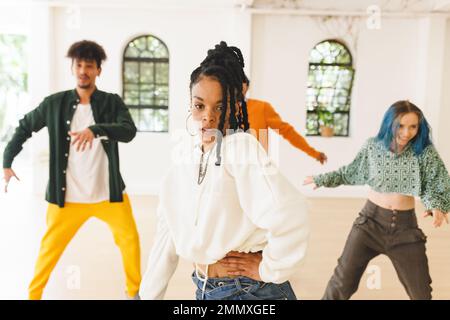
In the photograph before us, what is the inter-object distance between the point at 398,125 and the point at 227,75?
0.44 metres

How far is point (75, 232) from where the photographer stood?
1152mm

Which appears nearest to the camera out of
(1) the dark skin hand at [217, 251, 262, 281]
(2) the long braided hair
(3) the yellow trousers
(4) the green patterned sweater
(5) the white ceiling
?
(2) the long braided hair

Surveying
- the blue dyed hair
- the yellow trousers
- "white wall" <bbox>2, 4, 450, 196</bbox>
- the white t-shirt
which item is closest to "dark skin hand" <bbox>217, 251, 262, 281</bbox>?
"white wall" <bbox>2, 4, 450, 196</bbox>

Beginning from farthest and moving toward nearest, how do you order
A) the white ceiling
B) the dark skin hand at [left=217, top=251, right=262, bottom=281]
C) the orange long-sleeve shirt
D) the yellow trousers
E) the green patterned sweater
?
the yellow trousers → the white ceiling → the green patterned sweater → the orange long-sleeve shirt → the dark skin hand at [left=217, top=251, right=262, bottom=281]

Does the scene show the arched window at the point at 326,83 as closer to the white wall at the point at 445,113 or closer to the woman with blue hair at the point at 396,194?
the woman with blue hair at the point at 396,194

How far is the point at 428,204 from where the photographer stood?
751mm

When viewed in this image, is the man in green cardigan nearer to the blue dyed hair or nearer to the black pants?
the blue dyed hair

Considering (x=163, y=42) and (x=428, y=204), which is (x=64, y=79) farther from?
(x=428, y=204)

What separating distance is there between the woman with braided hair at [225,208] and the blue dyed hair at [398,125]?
36cm

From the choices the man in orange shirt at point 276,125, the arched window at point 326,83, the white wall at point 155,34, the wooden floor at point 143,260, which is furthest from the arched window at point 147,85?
the wooden floor at point 143,260

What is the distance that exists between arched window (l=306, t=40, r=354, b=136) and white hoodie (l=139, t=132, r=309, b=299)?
0.28 m

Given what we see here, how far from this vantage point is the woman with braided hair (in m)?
0.43

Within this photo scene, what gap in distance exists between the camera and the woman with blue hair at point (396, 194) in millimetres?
752
